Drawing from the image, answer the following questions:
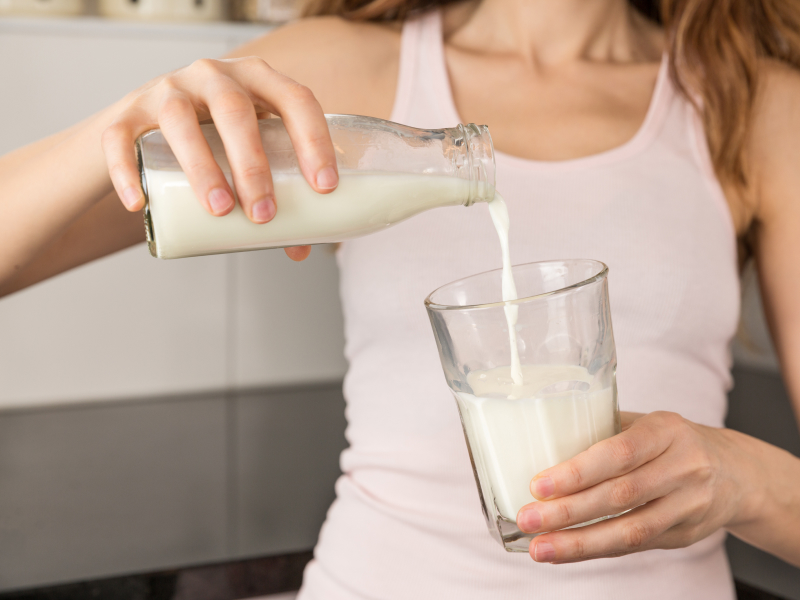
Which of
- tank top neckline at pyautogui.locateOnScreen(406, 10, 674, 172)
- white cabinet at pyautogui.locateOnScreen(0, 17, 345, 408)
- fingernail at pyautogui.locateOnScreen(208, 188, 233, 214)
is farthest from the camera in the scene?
white cabinet at pyautogui.locateOnScreen(0, 17, 345, 408)

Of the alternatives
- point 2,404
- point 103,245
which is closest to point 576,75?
point 103,245

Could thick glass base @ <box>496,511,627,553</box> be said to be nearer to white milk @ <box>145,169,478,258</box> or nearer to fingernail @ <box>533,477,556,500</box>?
fingernail @ <box>533,477,556,500</box>

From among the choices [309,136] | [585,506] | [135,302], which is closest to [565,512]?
[585,506]

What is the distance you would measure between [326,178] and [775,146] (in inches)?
27.3

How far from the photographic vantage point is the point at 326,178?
0.40 m

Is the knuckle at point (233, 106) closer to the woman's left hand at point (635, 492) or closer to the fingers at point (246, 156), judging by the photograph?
the fingers at point (246, 156)

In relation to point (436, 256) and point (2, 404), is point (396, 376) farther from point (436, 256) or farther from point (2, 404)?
point (2, 404)

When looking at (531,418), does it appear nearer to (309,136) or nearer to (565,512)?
(565,512)

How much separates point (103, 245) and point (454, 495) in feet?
1.46

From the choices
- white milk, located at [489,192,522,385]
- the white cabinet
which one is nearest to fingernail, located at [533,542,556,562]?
white milk, located at [489,192,522,385]

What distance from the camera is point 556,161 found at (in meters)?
0.82

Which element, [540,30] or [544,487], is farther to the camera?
[540,30]

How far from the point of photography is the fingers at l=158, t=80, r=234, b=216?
38 cm

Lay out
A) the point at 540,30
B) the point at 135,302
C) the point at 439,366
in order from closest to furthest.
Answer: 1. the point at 439,366
2. the point at 540,30
3. the point at 135,302
